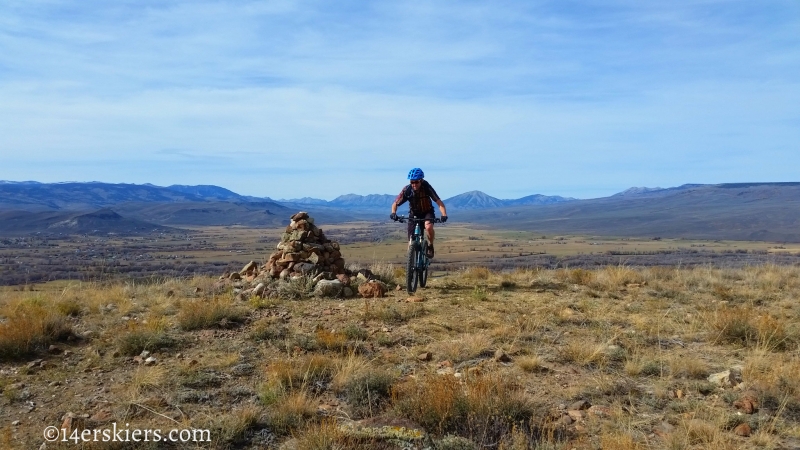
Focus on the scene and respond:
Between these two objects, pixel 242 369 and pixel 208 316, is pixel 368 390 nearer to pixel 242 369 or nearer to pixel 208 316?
pixel 242 369

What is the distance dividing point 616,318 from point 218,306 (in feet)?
20.6

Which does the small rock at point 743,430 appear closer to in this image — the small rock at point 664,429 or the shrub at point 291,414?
the small rock at point 664,429

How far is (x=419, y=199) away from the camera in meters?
9.73

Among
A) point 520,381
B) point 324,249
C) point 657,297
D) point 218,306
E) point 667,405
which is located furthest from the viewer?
point 324,249

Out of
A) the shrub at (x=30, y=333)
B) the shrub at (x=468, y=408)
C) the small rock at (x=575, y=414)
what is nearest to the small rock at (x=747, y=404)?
the small rock at (x=575, y=414)

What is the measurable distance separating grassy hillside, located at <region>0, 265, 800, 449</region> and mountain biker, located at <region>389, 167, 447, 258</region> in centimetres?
142

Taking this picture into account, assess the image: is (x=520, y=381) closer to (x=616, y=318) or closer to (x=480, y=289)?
(x=616, y=318)

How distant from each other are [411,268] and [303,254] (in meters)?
2.34

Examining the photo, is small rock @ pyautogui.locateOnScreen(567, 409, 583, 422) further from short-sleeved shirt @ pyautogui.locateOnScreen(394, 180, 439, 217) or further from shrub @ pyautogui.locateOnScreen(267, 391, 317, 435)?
short-sleeved shirt @ pyautogui.locateOnScreen(394, 180, 439, 217)

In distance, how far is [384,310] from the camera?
7.82 meters

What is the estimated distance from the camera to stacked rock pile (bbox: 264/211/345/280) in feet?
33.2

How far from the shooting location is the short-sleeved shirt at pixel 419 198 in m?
9.70

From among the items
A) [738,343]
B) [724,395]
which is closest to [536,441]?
[724,395]

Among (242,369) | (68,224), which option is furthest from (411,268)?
(68,224)
